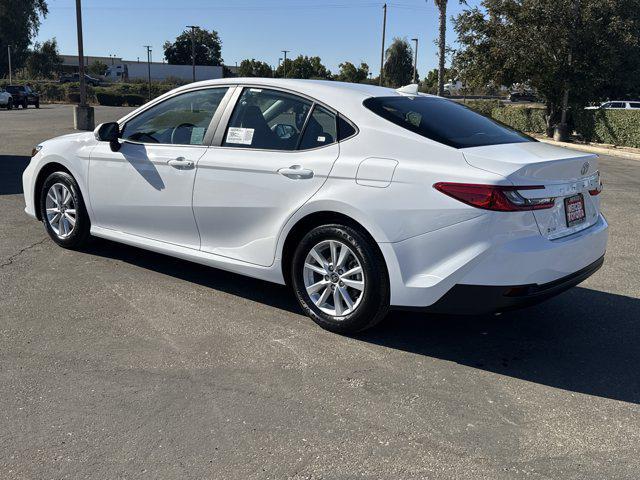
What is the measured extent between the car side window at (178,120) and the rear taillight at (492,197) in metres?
2.17

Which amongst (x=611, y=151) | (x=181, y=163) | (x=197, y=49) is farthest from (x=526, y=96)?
(x=197, y=49)

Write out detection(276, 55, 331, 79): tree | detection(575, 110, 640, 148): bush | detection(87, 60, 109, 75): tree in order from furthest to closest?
detection(87, 60, 109, 75): tree → detection(276, 55, 331, 79): tree → detection(575, 110, 640, 148): bush

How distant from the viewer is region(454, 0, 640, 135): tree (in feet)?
81.8

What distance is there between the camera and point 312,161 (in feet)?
14.0

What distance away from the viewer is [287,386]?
3537mm

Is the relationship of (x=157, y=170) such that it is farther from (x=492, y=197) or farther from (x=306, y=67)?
(x=306, y=67)

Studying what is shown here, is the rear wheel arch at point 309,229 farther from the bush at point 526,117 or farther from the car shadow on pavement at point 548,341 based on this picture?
the bush at point 526,117

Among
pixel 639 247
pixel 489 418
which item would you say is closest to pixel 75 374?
pixel 489 418

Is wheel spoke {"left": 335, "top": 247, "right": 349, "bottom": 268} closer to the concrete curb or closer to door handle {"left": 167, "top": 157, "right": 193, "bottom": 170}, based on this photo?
door handle {"left": 167, "top": 157, "right": 193, "bottom": 170}

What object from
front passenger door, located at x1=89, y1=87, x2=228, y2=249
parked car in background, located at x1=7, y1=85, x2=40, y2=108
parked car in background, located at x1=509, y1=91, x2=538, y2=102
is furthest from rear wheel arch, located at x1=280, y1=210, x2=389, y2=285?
parked car in background, located at x1=7, y1=85, x2=40, y2=108

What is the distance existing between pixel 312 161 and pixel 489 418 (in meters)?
1.99

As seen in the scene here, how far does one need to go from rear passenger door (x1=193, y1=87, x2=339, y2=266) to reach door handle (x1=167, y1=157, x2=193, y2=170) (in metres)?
0.10

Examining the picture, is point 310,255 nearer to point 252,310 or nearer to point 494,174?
point 252,310

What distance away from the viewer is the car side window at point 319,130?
4.31 meters
